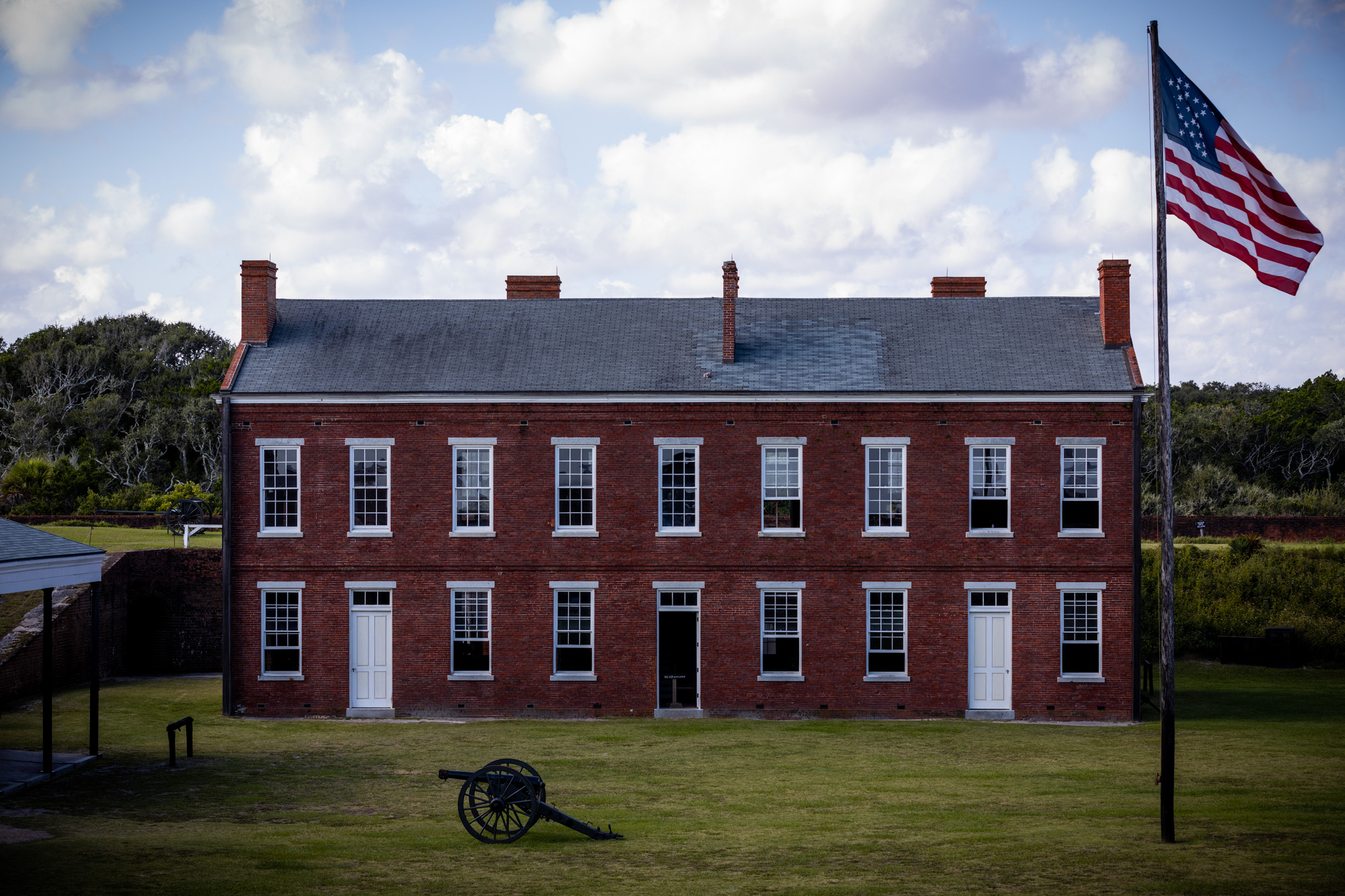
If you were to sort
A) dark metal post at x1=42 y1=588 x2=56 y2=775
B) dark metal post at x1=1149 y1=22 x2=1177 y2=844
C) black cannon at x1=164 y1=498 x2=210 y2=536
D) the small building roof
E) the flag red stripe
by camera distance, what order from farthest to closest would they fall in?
1. black cannon at x1=164 y1=498 x2=210 y2=536
2. dark metal post at x1=42 y1=588 x2=56 y2=775
3. the small building roof
4. dark metal post at x1=1149 y1=22 x2=1177 y2=844
5. the flag red stripe

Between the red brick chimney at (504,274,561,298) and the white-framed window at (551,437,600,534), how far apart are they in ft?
19.1

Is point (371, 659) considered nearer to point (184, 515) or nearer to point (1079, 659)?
point (184, 515)

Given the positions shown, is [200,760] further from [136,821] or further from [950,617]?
[950,617]

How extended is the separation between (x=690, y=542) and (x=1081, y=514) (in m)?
8.97

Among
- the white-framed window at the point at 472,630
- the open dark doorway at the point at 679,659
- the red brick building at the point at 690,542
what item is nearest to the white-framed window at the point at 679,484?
the red brick building at the point at 690,542

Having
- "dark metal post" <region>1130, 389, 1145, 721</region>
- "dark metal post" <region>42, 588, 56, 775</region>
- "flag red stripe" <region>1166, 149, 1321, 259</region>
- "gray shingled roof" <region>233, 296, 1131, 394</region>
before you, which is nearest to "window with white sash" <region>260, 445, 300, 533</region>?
"gray shingled roof" <region>233, 296, 1131, 394</region>

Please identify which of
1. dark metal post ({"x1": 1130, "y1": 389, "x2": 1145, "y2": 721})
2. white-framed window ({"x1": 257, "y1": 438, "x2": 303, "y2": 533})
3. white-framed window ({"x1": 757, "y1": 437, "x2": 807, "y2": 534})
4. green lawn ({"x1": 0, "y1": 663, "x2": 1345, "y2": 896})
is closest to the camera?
green lawn ({"x1": 0, "y1": 663, "x2": 1345, "y2": 896})

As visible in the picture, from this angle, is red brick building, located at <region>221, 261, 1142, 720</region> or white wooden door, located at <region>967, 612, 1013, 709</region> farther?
red brick building, located at <region>221, 261, 1142, 720</region>

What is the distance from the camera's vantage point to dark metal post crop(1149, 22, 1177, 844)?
14555 mm

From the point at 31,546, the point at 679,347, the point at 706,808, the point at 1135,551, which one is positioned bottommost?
the point at 706,808

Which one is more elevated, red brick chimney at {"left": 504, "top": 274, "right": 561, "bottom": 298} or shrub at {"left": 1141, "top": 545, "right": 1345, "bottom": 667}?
red brick chimney at {"left": 504, "top": 274, "right": 561, "bottom": 298}

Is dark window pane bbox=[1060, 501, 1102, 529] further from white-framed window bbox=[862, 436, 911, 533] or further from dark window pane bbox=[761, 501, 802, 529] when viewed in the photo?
dark window pane bbox=[761, 501, 802, 529]

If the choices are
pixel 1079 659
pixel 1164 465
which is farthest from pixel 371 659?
pixel 1164 465

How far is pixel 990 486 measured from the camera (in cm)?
2627
